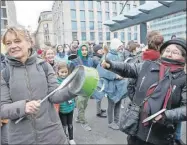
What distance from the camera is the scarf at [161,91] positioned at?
179 centimetres

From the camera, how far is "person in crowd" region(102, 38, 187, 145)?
178cm

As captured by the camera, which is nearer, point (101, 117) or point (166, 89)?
point (166, 89)

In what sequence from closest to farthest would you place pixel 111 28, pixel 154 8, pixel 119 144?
pixel 119 144 → pixel 154 8 → pixel 111 28

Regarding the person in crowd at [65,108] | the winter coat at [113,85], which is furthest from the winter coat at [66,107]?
the winter coat at [113,85]

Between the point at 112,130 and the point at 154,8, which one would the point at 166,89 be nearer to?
the point at 112,130

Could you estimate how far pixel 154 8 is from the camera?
25.8 feet

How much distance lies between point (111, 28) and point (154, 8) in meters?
3.74

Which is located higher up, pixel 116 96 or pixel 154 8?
pixel 154 8

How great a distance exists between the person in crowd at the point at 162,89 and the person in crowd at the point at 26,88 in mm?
609

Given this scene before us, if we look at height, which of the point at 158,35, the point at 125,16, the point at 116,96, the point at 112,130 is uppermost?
the point at 125,16

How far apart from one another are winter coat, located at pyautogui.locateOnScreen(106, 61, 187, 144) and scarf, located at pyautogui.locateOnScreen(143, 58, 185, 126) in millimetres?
35

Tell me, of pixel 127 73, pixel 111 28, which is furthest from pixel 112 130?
pixel 111 28

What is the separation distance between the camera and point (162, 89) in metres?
1.80

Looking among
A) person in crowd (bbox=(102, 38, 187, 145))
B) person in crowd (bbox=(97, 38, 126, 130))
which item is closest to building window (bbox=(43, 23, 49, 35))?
person in crowd (bbox=(97, 38, 126, 130))
